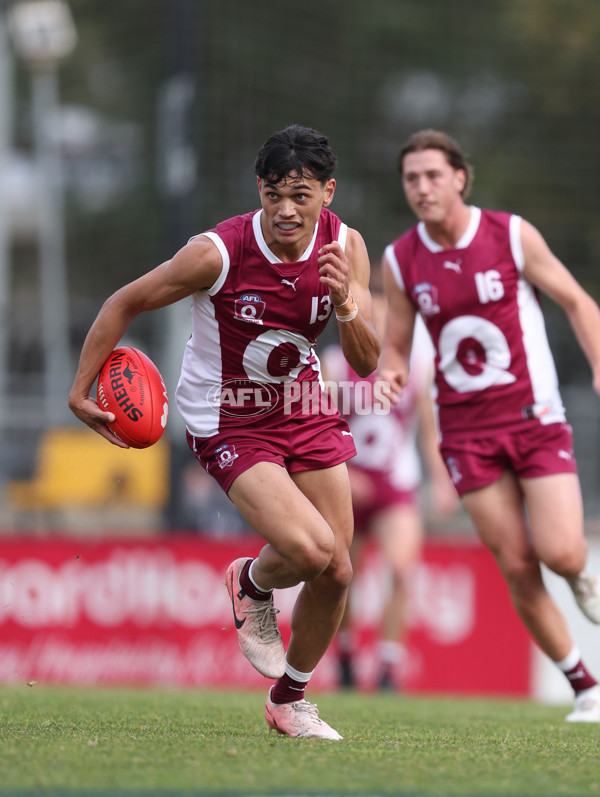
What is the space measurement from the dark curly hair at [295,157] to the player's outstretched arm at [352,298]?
0.97 ft

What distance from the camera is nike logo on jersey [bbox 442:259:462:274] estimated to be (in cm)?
607

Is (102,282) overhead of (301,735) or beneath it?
overhead

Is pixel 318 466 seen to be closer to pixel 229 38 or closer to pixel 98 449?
pixel 98 449

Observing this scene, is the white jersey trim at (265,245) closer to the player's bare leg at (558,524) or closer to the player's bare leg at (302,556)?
the player's bare leg at (302,556)

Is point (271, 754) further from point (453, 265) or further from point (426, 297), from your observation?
point (453, 265)

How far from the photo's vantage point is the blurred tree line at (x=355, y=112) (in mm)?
16516

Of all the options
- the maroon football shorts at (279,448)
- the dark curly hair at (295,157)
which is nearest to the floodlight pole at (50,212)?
the maroon football shorts at (279,448)

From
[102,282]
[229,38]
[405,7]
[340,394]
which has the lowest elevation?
[340,394]

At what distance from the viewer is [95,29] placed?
2589 cm

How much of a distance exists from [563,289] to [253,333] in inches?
71.4

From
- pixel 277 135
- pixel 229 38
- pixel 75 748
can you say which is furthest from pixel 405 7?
pixel 75 748

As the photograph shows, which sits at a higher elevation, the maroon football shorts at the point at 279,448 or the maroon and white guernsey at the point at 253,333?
the maroon and white guernsey at the point at 253,333

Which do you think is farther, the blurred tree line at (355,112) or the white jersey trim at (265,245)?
the blurred tree line at (355,112)

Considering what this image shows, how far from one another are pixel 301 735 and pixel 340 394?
152 inches
